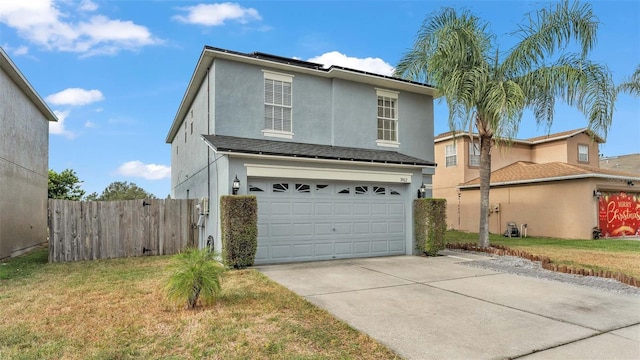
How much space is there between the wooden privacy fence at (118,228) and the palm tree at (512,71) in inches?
384

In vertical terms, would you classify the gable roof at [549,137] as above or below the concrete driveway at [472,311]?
above

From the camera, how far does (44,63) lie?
14.0 metres

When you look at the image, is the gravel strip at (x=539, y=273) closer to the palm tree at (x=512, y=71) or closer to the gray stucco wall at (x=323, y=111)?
the palm tree at (x=512, y=71)

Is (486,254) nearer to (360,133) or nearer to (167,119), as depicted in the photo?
(360,133)

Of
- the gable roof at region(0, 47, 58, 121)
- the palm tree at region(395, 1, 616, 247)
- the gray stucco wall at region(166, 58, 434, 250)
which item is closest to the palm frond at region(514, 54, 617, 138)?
the palm tree at region(395, 1, 616, 247)

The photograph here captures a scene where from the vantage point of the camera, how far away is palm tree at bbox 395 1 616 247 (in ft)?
38.2

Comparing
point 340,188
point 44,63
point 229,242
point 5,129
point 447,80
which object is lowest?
point 229,242

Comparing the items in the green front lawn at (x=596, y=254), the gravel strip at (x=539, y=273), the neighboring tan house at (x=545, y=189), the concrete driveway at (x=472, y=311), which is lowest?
the green front lawn at (x=596, y=254)

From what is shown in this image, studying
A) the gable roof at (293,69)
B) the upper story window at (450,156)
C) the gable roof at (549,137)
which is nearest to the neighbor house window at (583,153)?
the gable roof at (549,137)

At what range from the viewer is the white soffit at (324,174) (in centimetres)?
973

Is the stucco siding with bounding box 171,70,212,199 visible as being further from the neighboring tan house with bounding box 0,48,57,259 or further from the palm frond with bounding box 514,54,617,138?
the palm frond with bounding box 514,54,617,138

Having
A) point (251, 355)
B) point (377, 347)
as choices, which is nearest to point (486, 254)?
point (377, 347)

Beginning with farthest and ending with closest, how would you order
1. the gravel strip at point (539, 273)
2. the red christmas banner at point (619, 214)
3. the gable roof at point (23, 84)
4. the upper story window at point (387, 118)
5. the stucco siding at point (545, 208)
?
the red christmas banner at point (619, 214)
the stucco siding at point (545, 208)
the upper story window at point (387, 118)
the gable roof at point (23, 84)
the gravel strip at point (539, 273)

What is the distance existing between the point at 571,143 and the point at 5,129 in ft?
91.2
